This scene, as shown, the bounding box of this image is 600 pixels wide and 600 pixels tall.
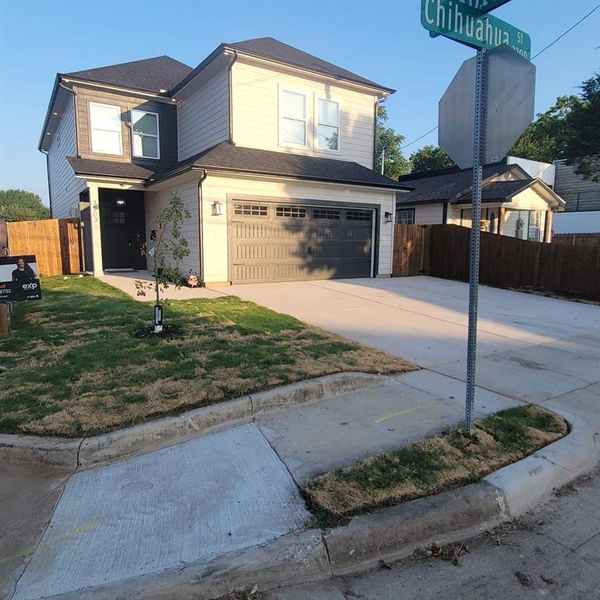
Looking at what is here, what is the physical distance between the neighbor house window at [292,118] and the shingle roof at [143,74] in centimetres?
503

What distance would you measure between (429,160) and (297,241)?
37186mm

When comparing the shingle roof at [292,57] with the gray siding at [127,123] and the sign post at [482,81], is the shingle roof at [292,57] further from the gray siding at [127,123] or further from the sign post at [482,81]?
the sign post at [482,81]

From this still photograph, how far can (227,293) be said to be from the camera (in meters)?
10.7

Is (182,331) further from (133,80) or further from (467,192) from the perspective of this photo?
(467,192)

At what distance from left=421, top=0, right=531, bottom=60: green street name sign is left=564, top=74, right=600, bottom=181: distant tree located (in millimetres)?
19467

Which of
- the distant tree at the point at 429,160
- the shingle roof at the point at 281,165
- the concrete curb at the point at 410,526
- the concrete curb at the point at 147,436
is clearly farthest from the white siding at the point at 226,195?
the distant tree at the point at 429,160

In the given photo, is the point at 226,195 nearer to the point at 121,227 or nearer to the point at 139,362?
the point at 121,227

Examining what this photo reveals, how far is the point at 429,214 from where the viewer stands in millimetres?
20078

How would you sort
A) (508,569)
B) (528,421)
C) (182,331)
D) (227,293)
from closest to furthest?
(508,569), (528,421), (182,331), (227,293)

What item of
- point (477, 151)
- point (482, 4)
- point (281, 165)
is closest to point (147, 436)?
point (477, 151)

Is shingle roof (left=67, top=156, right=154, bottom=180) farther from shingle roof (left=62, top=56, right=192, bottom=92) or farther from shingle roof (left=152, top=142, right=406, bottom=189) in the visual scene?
shingle roof (left=62, top=56, right=192, bottom=92)

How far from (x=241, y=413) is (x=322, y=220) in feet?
33.8

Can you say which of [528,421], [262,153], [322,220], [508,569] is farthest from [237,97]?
[508,569]

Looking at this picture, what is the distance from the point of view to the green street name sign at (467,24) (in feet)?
9.89
